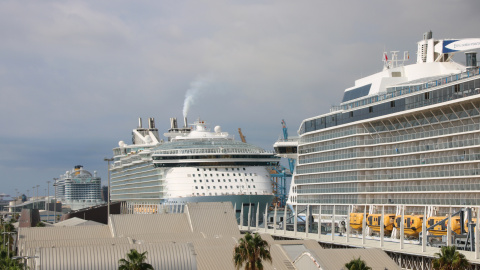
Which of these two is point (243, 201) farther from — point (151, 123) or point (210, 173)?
point (151, 123)

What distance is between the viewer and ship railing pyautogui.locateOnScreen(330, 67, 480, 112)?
62541 millimetres

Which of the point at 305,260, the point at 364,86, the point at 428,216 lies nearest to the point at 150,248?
the point at 305,260

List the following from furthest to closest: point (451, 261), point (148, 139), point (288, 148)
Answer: point (148, 139)
point (288, 148)
point (451, 261)

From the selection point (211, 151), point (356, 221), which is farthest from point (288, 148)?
point (211, 151)

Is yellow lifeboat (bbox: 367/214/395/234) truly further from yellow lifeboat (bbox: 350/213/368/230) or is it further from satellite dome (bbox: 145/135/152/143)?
satellite dome (bbox: 145/135/152/143)

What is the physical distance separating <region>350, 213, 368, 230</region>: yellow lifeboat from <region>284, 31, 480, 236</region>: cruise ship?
3.77ft

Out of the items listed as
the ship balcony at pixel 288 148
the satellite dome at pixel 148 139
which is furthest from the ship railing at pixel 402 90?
the satellite dome at pixel 148 139

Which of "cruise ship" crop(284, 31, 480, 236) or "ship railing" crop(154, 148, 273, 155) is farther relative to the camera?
"ship railing" crop(154, 148, 273, 155)

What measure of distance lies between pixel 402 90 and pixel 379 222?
1171 cm

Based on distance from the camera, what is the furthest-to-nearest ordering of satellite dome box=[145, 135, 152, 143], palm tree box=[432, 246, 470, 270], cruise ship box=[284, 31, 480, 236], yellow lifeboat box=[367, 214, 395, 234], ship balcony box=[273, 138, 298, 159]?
satellite dome box=[145, 135, 152, 143] → ship balcony box=[273, 138, 298, 159] → yellow lifeboat box=[367, 214, 395, 234] → cruise ship box=[284, 31, 480, 236] → palm tree box=[432, 246, 470, 270]

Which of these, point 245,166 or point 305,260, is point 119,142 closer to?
→ point 245,166

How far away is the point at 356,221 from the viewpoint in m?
73.2

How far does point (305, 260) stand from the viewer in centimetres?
5253

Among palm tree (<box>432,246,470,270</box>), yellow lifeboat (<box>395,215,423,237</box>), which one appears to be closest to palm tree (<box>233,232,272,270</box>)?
palm tree (<box>432,246,470,270</box>)
